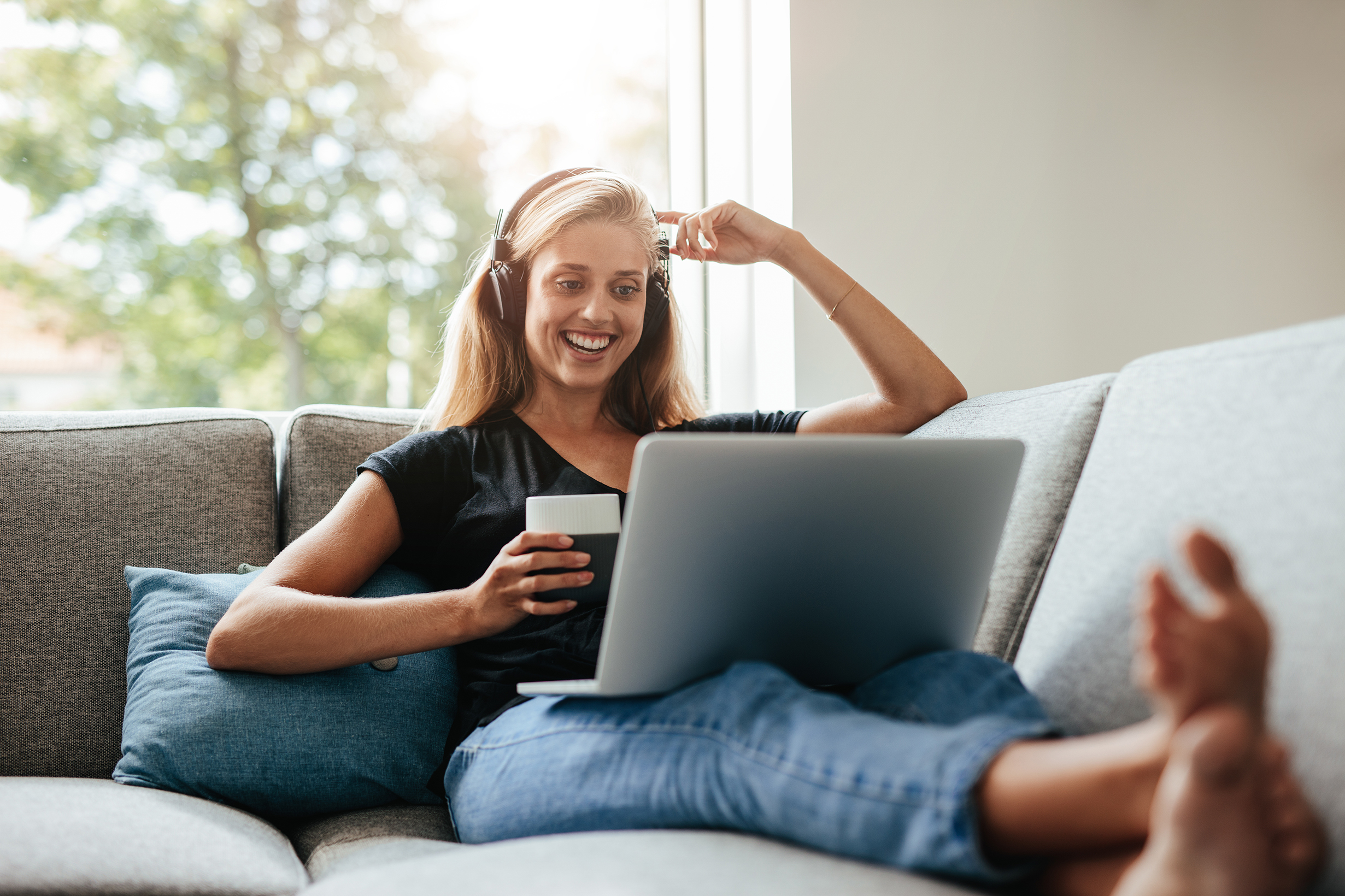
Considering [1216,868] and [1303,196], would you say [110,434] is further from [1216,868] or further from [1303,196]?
[1303,196]

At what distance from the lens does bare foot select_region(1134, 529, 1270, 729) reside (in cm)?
53

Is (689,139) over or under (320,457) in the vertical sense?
over

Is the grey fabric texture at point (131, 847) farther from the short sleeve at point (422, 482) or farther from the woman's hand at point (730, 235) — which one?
the woman's hand at point (730, 235)

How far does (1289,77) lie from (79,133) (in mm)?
2646

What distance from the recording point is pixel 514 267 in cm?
148

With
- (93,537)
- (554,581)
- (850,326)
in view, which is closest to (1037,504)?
(850,326)

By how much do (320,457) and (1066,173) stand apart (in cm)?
160

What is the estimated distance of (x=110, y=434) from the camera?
1.45 m

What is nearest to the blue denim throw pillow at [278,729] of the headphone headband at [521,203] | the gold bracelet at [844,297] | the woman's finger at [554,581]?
the woman's finger at [554,581]

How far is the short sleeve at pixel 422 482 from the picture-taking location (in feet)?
4.19

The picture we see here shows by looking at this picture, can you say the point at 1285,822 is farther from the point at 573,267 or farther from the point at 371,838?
the point at 573,267

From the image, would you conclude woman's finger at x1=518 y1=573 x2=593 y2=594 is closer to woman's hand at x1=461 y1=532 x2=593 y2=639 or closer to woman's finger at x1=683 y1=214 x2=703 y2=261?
woman's hand at x1=461 y1=532 x2=593 y2=639

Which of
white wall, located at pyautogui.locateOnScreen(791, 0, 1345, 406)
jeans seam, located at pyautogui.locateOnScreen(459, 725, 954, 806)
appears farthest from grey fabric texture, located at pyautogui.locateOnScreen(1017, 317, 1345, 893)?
white wall, located at pyautogui.locateOnScreen(791, 0, 1345, 406)

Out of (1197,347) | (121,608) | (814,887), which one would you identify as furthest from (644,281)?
(814,887)
